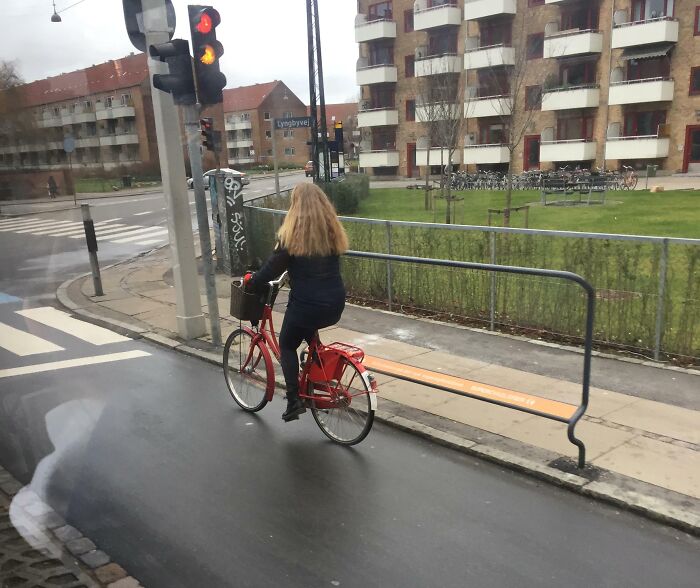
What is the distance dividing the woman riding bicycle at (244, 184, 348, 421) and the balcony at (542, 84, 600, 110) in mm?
30202

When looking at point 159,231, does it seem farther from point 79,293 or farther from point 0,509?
point 0,509

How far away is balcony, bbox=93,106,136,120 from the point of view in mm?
4600

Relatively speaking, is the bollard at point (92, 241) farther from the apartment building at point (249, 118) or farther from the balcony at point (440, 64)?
the balcony at point (440, 64)

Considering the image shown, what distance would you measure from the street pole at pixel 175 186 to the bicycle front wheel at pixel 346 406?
344 cm

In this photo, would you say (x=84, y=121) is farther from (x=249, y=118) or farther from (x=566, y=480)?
(x=249, y=118)

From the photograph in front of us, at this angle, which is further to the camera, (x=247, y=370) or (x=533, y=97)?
(x=533, y=97)

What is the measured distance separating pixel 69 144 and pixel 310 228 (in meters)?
1.63

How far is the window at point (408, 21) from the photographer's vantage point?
1522 inches

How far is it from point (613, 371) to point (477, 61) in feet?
76.0

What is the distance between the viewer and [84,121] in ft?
14.1

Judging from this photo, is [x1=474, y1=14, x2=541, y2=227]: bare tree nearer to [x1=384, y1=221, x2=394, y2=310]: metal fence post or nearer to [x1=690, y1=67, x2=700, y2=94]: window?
[x1=384, y1=221, x2=394, y2=310]: metal fence post

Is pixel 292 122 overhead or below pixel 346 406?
overhead

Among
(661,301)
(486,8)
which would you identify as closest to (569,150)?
(486,8)

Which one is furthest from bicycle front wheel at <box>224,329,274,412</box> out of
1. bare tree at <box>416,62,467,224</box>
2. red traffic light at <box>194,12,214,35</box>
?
bare tree at <box>416,62,467,224</box>
